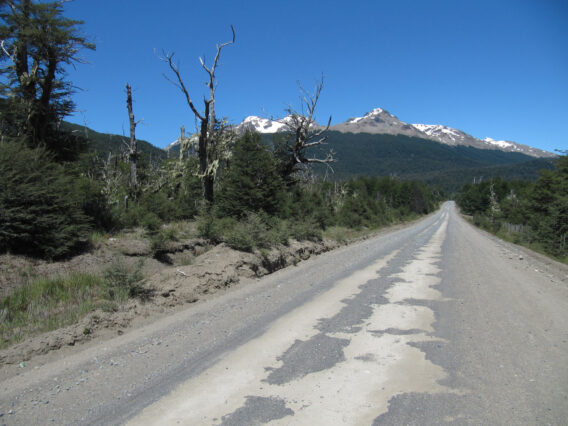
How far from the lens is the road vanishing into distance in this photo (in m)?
3.47

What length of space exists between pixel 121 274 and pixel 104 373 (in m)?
3.33

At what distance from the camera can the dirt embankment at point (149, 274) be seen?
5.50 metres

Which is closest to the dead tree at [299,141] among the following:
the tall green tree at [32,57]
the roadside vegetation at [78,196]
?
the roadside vegetation at [78,196]

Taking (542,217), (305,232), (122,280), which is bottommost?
(122,280)

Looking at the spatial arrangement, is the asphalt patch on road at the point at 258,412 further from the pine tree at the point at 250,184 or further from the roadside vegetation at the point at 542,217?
the roadside vegetation at the point at 542,217

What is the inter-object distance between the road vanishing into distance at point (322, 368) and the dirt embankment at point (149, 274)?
1.56 feet

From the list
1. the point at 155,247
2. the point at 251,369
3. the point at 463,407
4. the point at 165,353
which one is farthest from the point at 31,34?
the point at 463,407

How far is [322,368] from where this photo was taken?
4.40 metres

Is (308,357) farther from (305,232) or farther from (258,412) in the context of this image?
(305,232)

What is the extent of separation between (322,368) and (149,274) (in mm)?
7456

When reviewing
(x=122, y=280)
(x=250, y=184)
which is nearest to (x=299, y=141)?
(x=250, y=184)

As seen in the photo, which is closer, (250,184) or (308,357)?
(308,357)

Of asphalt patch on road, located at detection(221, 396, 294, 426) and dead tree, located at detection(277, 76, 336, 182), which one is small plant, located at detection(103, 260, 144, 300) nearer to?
asphalt patch on road, located at detection(221, 396, 294, 426)

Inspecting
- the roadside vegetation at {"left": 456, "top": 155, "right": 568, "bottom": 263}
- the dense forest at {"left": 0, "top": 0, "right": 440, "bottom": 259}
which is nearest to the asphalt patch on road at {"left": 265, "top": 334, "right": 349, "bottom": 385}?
the dense forest at {"left": 0, "top": 0, "right": 440, "bottom": 259}
